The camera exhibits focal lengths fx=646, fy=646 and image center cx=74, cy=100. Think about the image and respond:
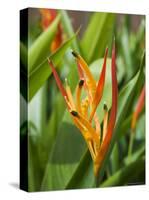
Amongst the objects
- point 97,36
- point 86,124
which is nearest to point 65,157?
point 86,124

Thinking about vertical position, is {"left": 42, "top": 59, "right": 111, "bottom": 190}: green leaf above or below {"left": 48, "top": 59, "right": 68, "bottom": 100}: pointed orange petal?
below

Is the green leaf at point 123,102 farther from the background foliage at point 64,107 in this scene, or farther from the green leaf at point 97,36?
the green leaf at point 97,36

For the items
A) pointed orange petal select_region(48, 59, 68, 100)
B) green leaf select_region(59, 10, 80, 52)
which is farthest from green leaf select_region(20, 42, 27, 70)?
green leaf select_region(59, 10, 80, 52)

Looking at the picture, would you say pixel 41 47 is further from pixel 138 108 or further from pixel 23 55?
pixel 138 108

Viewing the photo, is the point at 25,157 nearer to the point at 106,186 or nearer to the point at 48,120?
the point at 48,120

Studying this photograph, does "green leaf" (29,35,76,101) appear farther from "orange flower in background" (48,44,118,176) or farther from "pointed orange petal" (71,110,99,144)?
"pointed orange petal" (71,110,99,144)
